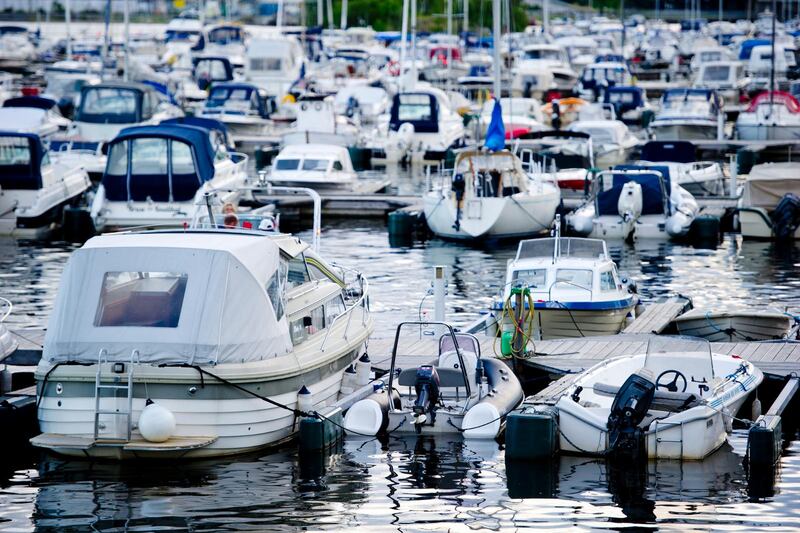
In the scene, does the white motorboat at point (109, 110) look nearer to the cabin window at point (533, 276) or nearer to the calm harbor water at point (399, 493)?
the cabin window at point (533, 276)

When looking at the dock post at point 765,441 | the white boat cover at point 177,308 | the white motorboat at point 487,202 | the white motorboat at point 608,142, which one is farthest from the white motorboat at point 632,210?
the white boat cover at point 177,308

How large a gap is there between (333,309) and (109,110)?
102ft

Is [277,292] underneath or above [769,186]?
above

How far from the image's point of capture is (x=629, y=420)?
17.5m

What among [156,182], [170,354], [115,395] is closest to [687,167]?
[156,182]

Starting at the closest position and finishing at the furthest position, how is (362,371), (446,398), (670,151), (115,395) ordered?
(115,395)
(446,398)
(362,371)
(670,151)

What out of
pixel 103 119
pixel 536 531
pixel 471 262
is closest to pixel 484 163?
pixel 471 262

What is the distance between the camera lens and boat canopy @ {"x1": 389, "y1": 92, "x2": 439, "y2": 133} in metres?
53.3

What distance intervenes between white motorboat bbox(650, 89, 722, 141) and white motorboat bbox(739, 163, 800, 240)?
17219mm

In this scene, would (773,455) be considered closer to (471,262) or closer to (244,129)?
(471,262)

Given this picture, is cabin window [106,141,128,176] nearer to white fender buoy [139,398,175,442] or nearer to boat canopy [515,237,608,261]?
boat canopy [515,237,608,261]

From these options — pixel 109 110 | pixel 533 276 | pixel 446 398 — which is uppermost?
pixel 109 110

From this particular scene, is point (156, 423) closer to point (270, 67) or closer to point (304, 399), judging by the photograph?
point (304, 399)

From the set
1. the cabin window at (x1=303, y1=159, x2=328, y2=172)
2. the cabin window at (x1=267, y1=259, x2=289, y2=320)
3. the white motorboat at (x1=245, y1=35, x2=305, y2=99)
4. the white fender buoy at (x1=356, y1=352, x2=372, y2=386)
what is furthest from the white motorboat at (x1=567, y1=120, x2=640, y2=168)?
A: the cabin window at (x1=267, y1=259, x2=289, y2=320)
